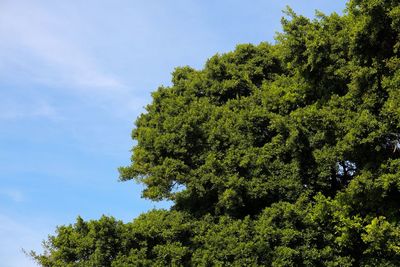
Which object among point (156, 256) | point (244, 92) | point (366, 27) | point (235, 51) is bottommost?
point (156, 256)

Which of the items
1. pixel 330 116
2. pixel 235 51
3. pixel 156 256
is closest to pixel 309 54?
pixel 330 116

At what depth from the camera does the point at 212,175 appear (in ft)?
48.2

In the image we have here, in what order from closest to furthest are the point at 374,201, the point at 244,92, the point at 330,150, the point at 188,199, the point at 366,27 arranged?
the point at 366,27 → the point at 374,201 → the point at 330,150 → the point at 188,199 → the point at 244,92

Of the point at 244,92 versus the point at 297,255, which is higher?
the point at 244,92

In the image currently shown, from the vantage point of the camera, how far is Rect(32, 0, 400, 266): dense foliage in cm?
1178

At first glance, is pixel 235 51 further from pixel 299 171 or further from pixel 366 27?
pixel 366 27

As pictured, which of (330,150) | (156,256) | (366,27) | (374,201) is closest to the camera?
(366,27)

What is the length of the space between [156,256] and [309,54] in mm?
7371

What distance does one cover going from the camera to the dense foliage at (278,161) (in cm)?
1178

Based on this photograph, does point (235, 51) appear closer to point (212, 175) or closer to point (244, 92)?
point (244, 92)

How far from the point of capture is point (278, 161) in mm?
14984

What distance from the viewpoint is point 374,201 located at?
12.2 metres

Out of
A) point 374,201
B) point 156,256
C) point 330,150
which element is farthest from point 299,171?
point 156,256

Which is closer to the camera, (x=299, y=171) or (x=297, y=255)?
(x=297, y=255)
